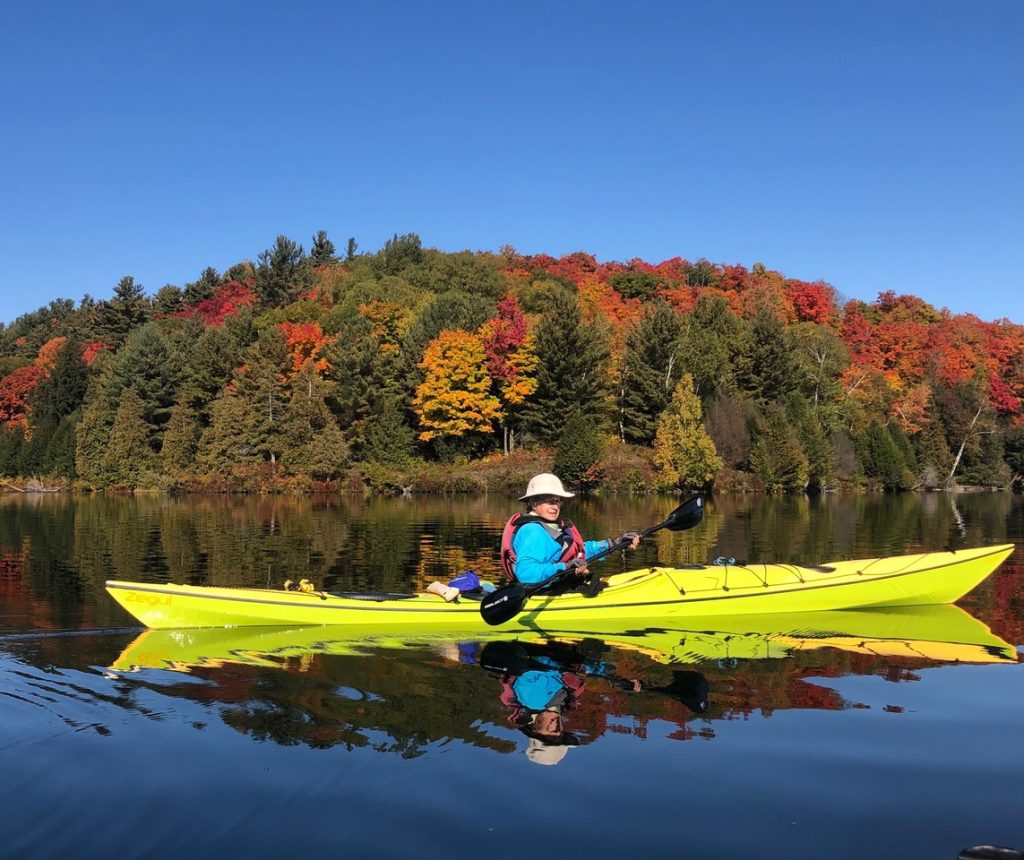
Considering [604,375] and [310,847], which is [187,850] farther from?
[604,375]

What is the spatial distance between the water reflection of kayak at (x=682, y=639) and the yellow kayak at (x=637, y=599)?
0.11 m

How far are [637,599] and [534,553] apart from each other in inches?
58.6

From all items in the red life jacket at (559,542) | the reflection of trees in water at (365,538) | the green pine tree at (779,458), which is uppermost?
the green pine tree at (779,458)

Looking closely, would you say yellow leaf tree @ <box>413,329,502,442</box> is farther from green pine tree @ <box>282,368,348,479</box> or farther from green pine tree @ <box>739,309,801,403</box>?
green pine tree @ <box>739,309,801,403</box>

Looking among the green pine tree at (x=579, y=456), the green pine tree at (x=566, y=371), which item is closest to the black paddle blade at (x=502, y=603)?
the green pine tree at (x=579, y=456)

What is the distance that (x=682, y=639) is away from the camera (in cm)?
872

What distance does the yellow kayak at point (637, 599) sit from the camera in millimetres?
9023

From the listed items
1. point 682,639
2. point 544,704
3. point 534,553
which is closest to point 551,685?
point 544,704

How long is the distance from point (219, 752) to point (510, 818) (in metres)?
2.11

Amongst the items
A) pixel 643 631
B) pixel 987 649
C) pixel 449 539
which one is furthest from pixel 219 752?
pixel 449 539

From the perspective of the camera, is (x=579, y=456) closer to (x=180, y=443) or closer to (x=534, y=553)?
(x=180, y=443)

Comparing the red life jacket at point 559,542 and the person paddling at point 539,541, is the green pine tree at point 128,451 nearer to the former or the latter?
the red life jacket at point 559,542

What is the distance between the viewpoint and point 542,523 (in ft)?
28.3

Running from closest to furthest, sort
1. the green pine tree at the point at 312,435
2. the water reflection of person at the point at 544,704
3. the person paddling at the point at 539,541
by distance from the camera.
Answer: the water reflection of person at the point at 544,704
the person paddling at the point at 539,541
the green pine tree at the point at 312,435
